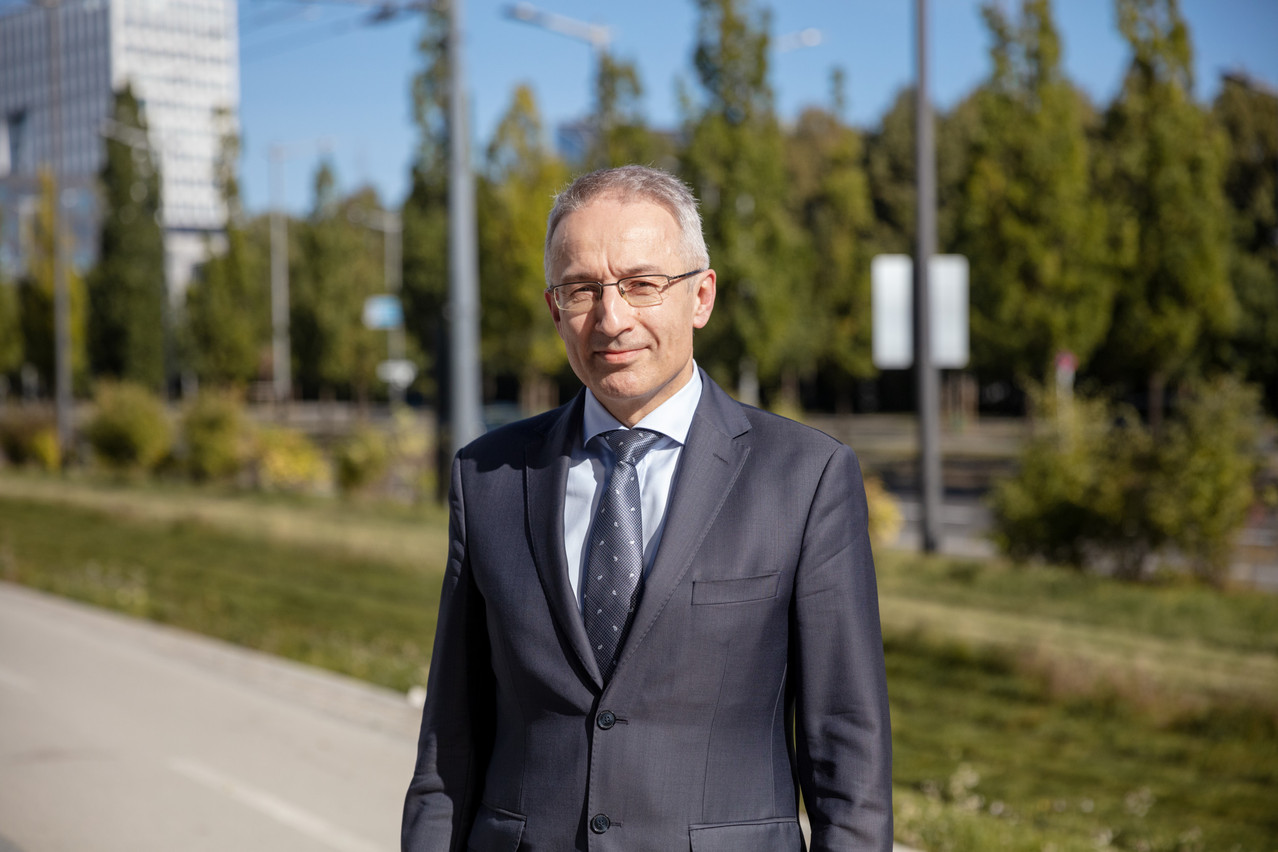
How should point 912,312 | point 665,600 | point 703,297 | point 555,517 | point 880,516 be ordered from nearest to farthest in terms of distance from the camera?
1. point 665,600
2. point 555,517
3. point 703,297
4. point 912,312
5. point 880,516

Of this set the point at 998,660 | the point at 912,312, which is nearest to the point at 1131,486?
the point at 912,312

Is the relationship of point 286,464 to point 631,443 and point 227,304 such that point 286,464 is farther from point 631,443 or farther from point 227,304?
point 227,304

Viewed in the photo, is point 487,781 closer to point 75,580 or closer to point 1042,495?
point 1042,495

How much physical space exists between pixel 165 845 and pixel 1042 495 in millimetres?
8883

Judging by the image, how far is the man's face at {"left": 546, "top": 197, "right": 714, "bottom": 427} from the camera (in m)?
1.97

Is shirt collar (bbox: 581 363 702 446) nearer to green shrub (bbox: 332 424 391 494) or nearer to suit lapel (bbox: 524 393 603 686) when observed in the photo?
suit lapel (bbox: 524 393 603 686)

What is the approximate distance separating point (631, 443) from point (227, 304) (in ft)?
159

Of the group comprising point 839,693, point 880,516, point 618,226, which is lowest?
point 880,516

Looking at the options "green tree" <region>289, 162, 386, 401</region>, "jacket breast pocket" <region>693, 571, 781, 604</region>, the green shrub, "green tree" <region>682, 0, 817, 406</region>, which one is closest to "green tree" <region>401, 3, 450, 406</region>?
"green tree" <region>289, 162, 386, 401</region>

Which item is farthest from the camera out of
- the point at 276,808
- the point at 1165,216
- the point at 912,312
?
the point at 1165,216

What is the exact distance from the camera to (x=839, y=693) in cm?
193

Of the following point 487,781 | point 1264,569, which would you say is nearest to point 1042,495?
point 1264,569

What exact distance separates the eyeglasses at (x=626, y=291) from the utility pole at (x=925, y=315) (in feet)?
37.8

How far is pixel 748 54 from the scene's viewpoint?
2720 centimetres
